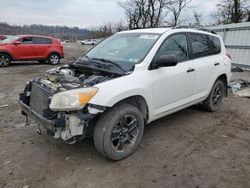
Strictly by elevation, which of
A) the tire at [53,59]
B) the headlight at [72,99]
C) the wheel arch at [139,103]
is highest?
the tire at [53,59]

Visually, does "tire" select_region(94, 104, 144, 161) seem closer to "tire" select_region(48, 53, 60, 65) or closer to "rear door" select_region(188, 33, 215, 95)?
"rear door" select_region(188, 33, 215, 95)

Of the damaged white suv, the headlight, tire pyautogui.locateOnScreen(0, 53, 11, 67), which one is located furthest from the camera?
tire pyautogui.locateOnScreen(0, 53, 11, 67)

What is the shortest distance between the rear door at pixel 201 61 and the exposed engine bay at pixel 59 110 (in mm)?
1823

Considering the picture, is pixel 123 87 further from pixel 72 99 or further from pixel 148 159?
pixel 148 159

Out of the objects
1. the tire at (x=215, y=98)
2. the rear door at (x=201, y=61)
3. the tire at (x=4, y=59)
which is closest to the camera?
the rear door at (x=201, y=61)

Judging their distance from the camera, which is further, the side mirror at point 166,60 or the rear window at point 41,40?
the rear window at point 41,40

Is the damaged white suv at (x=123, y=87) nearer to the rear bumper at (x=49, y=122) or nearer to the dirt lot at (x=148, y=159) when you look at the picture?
the rear bumper at (x=49, y=122)

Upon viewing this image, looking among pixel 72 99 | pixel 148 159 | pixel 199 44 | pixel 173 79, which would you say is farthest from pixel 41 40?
pixel 148 159

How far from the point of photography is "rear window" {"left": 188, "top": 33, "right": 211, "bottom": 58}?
4414 mm

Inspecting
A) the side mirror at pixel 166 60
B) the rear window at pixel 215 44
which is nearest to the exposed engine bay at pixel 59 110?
the side mirror at pixel 166 60

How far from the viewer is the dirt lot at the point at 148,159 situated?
2.89m

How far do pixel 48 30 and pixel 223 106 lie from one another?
67.8m

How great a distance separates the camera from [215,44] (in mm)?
5039

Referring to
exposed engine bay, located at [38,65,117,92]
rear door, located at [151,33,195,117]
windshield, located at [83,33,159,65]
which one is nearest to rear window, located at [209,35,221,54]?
rear door, located at [151,33,195,117]
